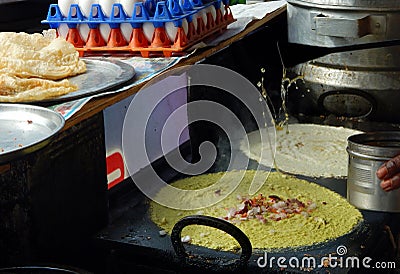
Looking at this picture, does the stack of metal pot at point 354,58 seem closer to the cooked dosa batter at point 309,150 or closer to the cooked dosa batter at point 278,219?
the cooked dosa batter at point 309,150

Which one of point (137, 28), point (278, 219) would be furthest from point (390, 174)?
point (137, 28)

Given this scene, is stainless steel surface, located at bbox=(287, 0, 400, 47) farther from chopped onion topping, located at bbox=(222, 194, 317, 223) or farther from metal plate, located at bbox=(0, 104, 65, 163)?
metal plate, located at bbox=(0, 104, 65, 163)

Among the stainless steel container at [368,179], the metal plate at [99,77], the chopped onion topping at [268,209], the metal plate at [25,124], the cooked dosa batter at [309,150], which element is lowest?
the cooked dosa batter at [309,150]

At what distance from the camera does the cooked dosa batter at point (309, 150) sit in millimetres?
2637

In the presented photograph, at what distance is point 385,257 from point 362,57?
1.22 metres

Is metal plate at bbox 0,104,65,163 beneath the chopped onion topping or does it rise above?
above

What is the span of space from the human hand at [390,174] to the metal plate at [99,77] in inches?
35.9

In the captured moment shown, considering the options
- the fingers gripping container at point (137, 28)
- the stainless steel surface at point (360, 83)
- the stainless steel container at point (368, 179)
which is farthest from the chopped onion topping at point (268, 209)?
the stainless steel surface at point (360, 83)

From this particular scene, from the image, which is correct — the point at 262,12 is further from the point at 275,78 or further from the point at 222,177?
the point at 222,177

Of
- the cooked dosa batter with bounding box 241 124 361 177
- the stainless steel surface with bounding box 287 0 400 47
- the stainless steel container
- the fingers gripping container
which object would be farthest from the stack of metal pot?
the stainless steel container

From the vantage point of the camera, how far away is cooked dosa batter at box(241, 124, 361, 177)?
104 inches

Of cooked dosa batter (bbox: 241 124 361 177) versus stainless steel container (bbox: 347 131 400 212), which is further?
cooked dosa batter (bbox: 241 124 361 177)

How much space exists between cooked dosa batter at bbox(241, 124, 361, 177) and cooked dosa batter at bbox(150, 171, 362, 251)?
0.50 feet

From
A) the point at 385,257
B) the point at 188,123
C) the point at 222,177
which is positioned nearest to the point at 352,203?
the point at 385,257
